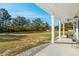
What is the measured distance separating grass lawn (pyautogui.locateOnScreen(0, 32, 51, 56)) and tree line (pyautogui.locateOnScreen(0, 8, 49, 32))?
24 centimetres

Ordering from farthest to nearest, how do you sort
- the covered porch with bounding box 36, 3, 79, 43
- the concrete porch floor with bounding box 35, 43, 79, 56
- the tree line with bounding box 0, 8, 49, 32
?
1. the covered porch with bounding box 36, 3, 79, 43
2. the tree line with bounding box 0, 8, 49, 32
3. the concrete porch floor with bounding box 35, 43, 79, 56

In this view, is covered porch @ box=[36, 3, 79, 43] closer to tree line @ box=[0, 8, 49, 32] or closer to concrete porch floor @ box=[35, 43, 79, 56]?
concrete porch floor @ box=[35, 43, 79, 56]

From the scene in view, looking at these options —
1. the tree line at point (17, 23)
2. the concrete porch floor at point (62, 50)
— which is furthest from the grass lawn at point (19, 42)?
the concrete porch floor at point (62, 50)

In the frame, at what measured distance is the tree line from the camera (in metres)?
7.58

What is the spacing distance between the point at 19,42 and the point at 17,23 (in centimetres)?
73

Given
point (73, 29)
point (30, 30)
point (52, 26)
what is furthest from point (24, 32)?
point (73, 29)

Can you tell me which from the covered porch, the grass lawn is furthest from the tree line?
the covered porch

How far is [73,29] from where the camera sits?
8.88 m

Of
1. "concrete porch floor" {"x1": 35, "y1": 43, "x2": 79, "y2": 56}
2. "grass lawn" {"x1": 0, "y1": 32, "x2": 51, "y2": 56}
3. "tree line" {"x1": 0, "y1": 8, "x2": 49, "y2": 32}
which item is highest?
"tree line" {"x1": 0, "y1": 8, "x2": 49, "y2": 32}

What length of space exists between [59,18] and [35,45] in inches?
82.2

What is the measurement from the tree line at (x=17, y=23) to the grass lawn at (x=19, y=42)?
240 millimetres

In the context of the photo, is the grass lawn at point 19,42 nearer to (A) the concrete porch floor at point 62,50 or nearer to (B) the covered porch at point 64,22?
(A) the concrete porch floor at point 62,50

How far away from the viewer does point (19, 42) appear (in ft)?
26.1

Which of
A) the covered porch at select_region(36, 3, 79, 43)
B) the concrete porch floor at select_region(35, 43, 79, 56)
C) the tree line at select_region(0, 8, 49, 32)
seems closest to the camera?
the concrete porch floor at select_region(35, 43, 79, 56)
